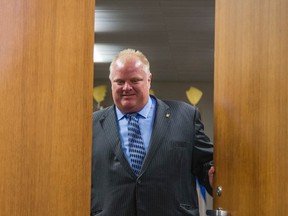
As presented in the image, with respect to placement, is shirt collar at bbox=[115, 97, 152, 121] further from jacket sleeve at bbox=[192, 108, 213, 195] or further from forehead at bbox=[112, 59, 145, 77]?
jacket sleeve at bbox=[192, 108, 213, 195]

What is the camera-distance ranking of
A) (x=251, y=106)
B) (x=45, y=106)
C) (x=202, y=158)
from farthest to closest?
(x=202, y=158) → (x=251, y=106) → (x=45, y=106)

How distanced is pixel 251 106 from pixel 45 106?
87cm

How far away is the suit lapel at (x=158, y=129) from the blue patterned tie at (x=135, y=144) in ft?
0.16

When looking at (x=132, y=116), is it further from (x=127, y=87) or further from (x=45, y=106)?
(x=45, y=106)

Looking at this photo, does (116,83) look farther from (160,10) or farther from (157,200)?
(160,10)

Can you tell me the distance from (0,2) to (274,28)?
1012mm

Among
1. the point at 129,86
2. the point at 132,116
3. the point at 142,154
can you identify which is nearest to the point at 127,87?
the point at 129,86

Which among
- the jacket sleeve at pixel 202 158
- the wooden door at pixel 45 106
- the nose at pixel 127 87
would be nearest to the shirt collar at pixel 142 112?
the nose at pixel 127 87

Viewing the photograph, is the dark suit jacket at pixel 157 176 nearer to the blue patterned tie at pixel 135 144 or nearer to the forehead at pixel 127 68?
the blue patterned tie at pixel 135 144

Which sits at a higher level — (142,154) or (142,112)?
(142,112)

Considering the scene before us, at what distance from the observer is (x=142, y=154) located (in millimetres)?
3117

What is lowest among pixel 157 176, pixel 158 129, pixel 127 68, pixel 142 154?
pixel 157 176

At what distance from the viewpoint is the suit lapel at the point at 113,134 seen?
307 cm

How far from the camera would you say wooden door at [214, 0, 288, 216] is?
223 centimetres
